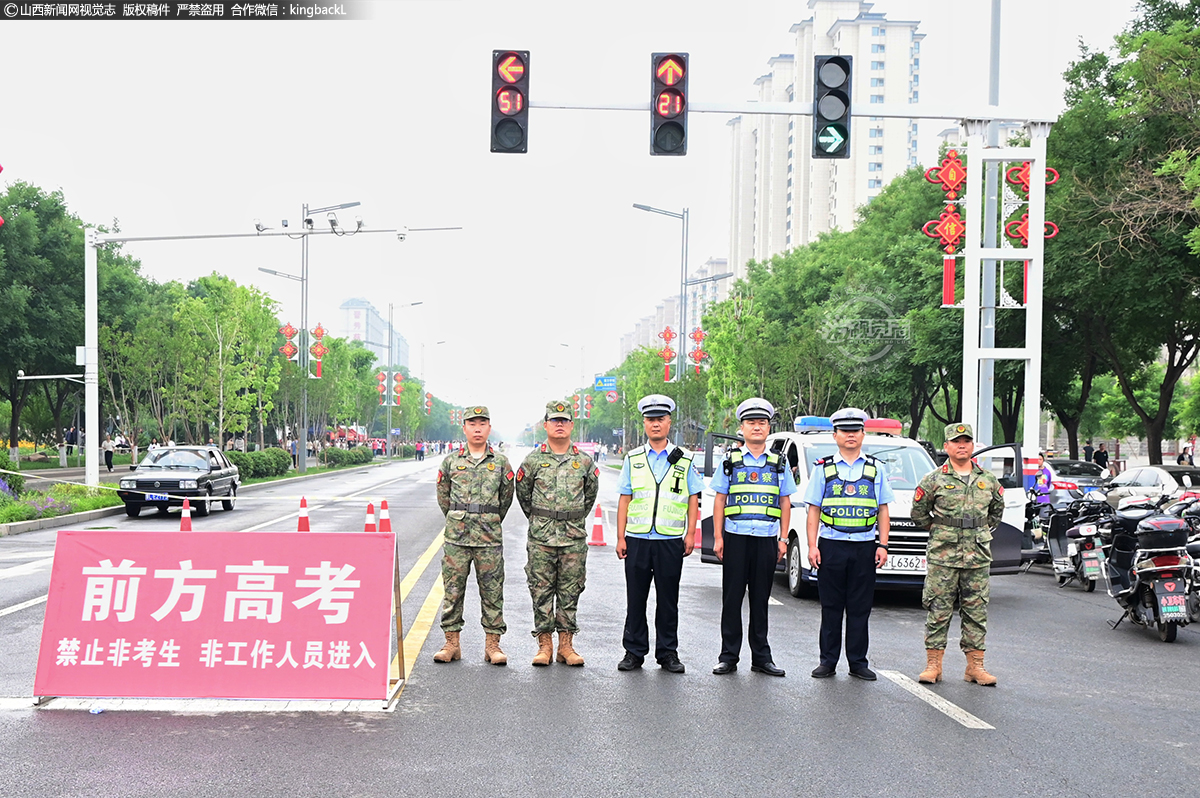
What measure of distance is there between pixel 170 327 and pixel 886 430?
33627 mm

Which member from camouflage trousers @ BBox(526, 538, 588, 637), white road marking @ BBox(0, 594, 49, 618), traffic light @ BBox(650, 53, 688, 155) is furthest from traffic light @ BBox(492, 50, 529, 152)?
white road marking @ BBox(0, 594, 49, 618)

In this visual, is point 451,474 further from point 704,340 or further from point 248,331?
point 704,340

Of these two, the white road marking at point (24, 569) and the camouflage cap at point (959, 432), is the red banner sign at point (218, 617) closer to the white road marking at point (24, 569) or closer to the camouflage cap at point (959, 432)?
the camouflage cap at point (959, 432)

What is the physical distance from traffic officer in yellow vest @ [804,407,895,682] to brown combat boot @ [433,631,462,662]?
2.53 meters

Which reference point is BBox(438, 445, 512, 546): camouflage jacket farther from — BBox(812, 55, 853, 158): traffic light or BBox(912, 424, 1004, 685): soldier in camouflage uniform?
BBox(812, 55, 853, 158): traffic light

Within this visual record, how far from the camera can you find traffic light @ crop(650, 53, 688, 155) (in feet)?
41.3

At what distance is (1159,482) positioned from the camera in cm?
2166

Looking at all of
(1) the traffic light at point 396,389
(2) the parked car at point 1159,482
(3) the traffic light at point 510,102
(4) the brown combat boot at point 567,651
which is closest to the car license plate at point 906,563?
(4) the brown combat boot at point 567,651

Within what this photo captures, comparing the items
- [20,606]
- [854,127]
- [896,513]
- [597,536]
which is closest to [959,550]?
[896,513]

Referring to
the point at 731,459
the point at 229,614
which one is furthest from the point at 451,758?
the point at 731,459

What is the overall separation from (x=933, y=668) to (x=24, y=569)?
10.7m

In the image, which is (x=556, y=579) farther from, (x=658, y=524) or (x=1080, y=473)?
(x=1080, y=473)

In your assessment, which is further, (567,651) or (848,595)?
(567,651)

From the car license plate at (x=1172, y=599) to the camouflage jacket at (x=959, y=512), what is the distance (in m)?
2.91
